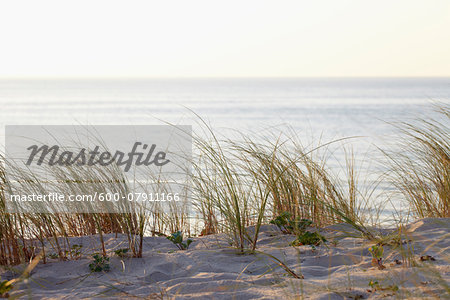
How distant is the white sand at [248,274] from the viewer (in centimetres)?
207

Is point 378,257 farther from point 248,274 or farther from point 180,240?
point 180,240

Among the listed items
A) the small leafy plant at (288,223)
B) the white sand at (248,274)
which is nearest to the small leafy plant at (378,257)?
the white sand at (248,274)

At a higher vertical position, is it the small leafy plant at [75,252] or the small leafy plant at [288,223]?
the small leafy plant at [288,223]

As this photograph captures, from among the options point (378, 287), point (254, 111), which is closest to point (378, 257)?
point (378, 287)

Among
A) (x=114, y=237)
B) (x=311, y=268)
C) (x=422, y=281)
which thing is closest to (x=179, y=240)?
(x=114, y=237)

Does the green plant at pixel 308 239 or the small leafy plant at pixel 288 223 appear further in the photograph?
the small leafy plant at pixel 288 223

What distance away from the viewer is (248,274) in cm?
245

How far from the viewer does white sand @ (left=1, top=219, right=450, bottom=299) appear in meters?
2.07

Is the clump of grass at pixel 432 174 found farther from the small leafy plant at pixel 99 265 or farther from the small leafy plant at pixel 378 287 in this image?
the small leafy plant at pixel 99 265

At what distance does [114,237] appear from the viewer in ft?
11.2

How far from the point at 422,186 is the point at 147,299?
9.67 feet

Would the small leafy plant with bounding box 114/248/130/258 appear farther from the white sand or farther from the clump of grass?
the clump of grass

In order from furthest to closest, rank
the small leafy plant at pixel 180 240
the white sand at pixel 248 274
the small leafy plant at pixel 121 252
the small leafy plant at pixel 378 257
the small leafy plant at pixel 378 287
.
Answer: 1. the small leafy plant at pixel 180 240
2. the small leafy plant at pixel 121 252
3. the small leafy plant at pixel 378 257
4. the white sand at pixel 248 274
5. the small leafy plant at pixel 378 287

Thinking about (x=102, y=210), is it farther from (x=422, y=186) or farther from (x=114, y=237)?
(x=422, y=186)
